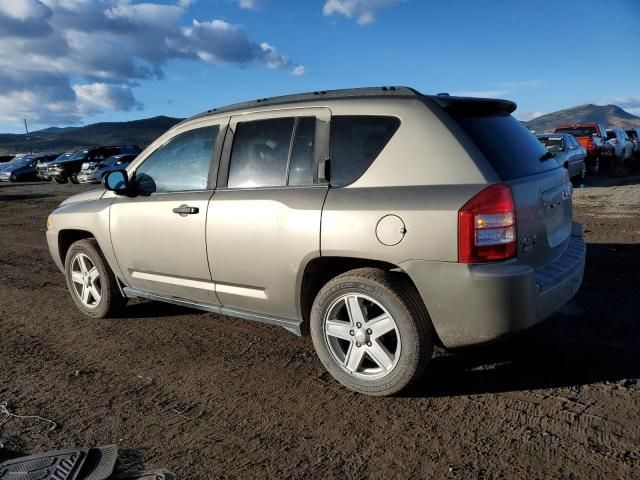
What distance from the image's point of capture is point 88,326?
16.4 feet

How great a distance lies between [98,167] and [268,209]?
82.4ft

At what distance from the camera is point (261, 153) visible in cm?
391

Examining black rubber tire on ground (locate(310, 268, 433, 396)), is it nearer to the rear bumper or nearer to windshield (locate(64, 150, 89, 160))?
the rear bumper

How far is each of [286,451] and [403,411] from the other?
0.77m

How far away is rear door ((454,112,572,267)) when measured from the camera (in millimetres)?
3139

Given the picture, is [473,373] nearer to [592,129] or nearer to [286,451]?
[286,451]

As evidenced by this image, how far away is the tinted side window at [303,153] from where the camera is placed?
363cm

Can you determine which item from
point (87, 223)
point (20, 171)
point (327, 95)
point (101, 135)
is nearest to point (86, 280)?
point (87, 223)

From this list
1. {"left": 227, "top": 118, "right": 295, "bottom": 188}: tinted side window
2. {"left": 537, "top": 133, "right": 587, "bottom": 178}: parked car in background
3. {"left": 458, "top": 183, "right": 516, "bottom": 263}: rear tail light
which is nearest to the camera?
{"left": 458, "top": 183, "right": 516, "bottom": 263}: rear tail light

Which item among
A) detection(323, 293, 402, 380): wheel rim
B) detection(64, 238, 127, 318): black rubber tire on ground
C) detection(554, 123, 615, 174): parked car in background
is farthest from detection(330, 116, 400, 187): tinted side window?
detection(554, 123, 615, 174): parked car in background

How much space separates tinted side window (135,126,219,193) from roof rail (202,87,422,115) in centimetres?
26

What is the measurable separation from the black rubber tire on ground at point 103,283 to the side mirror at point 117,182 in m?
0.76

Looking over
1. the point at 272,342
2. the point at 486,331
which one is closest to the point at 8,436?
the point at 272,342

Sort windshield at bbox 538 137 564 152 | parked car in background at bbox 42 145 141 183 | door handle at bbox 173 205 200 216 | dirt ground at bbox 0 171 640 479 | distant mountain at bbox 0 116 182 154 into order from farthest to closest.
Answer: distant mountain at bbox 0 116 182 154, parked car in background at bbox 42 145 141 183, windshield at bbox 538 137 564 152, door handle at bbox 173 205 200 216, dirt ground at bbox 0 171 640 479
